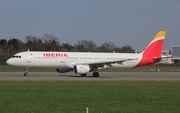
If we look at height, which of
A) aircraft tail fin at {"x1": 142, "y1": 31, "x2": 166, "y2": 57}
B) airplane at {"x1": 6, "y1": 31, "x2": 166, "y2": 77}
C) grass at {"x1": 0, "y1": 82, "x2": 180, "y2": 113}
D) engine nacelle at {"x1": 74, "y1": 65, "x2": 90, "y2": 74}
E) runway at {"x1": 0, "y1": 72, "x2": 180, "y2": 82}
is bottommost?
grass at {"x1": 0, "y1": 82, "x2": 180, "y2": 113}

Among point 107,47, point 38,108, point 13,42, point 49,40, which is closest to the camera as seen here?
point 38,108

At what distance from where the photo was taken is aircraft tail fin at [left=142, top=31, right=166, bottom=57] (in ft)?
162

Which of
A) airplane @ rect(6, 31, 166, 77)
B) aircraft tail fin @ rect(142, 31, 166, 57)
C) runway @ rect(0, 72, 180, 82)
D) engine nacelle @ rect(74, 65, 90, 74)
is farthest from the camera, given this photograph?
aircraft tail fin @ rect(142, 31, 166, 57)

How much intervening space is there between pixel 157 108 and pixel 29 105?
5.61 meters

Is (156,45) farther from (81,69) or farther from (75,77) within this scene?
(75,77)

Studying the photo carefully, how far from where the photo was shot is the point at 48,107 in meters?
16.6

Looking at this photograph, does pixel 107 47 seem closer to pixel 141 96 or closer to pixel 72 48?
pixel 72 48

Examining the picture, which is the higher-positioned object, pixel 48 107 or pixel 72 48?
pixel 72 48

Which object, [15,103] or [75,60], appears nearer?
[15,103]

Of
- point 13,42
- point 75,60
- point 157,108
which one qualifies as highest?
point 13,42

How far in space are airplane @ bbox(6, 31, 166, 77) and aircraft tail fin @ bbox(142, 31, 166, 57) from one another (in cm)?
53

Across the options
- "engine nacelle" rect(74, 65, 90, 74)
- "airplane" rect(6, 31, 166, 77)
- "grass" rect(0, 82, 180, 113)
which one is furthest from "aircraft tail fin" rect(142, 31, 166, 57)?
"grass" rect(0, 82, 180, 113)

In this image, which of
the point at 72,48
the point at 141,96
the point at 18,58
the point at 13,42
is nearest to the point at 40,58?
the point at 18,58

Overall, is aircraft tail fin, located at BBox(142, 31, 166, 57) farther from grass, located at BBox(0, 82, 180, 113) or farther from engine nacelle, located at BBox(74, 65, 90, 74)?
grass, located at BBox(0, 82, 180, 113)
